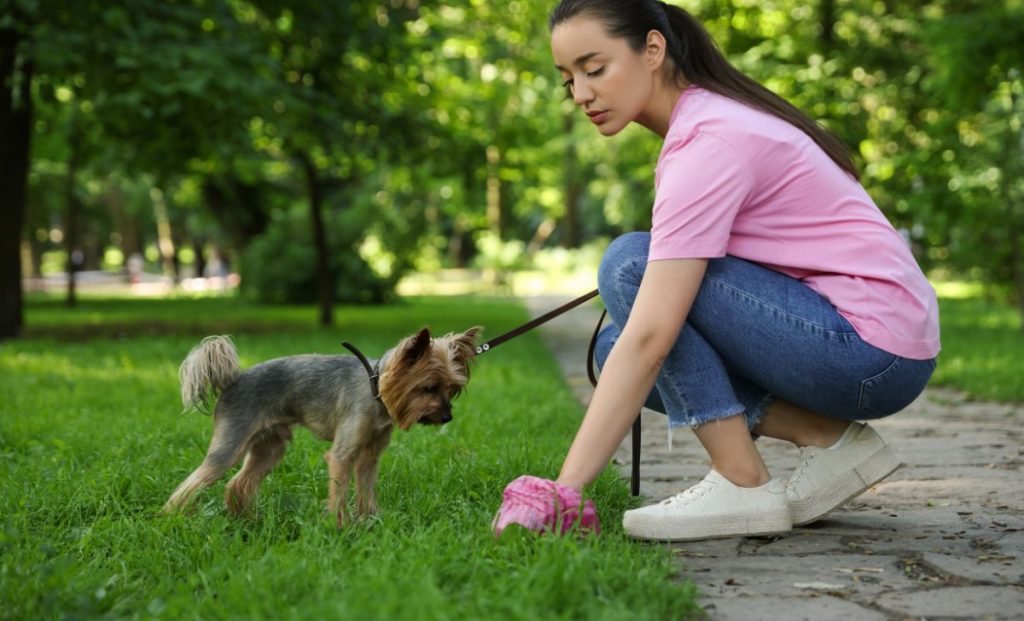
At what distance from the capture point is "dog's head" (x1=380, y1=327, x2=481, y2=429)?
160 inches

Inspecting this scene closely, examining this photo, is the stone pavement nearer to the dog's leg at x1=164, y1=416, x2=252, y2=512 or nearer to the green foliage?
the dog's leg at x1=164, y1=416, x2=252, y2=512

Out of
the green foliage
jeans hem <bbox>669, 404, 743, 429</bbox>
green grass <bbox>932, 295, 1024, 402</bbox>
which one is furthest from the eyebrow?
the green foliage

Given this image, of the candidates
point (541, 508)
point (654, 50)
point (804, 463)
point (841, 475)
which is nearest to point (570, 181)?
point (804, 463)

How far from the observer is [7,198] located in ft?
46.9

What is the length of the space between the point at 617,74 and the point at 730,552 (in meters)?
1.59

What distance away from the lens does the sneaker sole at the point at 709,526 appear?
385 cm

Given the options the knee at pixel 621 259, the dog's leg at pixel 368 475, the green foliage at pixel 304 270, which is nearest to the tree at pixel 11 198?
the green foliage at pixel 304 270

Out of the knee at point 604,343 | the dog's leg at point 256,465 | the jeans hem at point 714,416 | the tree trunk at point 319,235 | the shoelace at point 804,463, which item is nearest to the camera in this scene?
the jeans hem at point 714,416

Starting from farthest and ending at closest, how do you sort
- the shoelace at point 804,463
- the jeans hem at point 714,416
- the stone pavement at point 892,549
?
the shoelace at point 804,463 → the jeans hem at point 714,416 → the stone pavement at point 892,549

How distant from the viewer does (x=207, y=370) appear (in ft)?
14.0

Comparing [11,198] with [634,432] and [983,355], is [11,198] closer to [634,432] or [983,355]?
[983,355]

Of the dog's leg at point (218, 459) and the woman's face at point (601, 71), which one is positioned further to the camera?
the dog's leg at point (218, 459)

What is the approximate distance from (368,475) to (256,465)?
0.46 metres

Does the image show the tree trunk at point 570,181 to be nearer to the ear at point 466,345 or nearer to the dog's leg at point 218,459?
the ear at point 466,345
